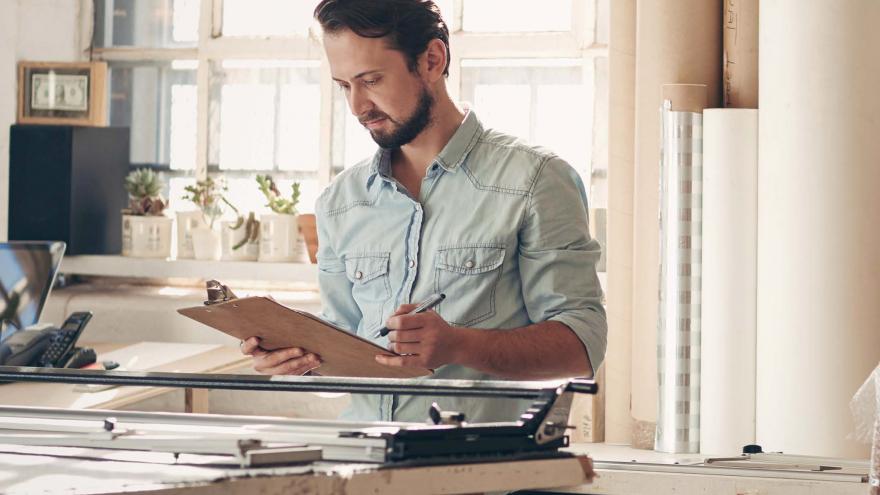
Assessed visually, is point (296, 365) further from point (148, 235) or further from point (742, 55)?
point (148, 235)

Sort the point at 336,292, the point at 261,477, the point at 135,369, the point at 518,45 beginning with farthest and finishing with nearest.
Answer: the point at 518,45 → the point at 135,369 → the point at 336,292 → the point at 261,477

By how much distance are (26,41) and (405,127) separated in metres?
3.64

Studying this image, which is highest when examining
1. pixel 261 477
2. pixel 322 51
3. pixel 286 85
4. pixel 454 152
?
pixel 322 51

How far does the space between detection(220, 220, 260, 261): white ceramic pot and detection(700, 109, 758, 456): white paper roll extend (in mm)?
2145

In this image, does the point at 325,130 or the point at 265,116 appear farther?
the point at 265,116

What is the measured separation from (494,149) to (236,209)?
10.4ft

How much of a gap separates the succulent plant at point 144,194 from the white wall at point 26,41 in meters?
0.55

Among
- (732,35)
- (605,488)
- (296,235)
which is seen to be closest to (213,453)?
(605,488)

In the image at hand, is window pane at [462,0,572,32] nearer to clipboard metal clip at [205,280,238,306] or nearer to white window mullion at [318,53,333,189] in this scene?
white window mullion at [318,53,333,189]

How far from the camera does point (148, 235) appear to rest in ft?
17.5

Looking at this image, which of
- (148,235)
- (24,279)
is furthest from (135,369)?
(148,235)

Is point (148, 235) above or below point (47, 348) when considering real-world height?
above

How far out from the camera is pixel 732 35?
3.97 metres

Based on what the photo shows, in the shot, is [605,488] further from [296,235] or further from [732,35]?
[296,235]
